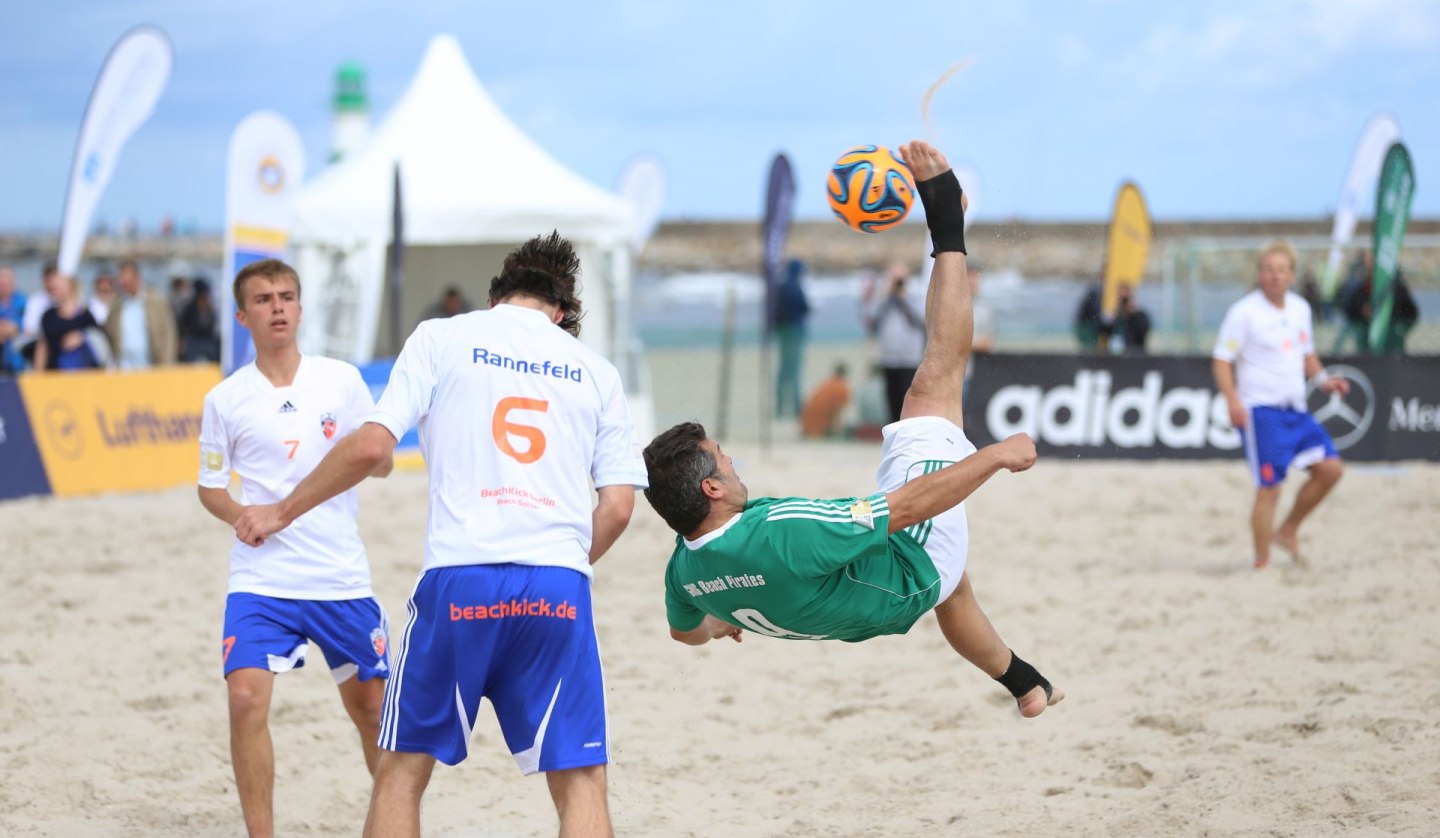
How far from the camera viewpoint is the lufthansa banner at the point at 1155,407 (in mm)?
11859

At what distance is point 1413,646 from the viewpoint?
6363mm

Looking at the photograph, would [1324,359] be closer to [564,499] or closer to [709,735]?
[709,735]

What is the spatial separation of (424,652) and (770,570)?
0.86m

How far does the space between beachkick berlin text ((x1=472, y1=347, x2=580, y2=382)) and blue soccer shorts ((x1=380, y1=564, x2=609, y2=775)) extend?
0.45m

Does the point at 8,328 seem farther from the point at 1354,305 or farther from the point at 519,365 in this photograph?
the point at 1354,305

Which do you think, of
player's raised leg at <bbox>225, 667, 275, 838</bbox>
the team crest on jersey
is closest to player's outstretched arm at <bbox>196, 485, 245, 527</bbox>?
player's raised leg at <bbox>225, 667, 275, 838</bbox>

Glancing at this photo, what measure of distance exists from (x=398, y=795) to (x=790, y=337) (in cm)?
1207

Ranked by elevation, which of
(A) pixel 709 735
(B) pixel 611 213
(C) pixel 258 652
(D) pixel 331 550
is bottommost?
(A) pixel 709 735

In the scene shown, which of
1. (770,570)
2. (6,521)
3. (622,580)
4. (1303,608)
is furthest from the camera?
(6,521)

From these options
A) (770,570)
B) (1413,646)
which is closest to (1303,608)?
(1413,646)

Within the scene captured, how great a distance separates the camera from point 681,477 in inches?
139

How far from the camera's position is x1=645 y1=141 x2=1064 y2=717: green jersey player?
3.46 meters

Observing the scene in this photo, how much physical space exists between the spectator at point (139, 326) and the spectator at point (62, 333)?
4.42ft

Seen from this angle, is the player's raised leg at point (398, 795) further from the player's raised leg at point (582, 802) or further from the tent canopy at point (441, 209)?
the tent canopy at point (441, 209)
